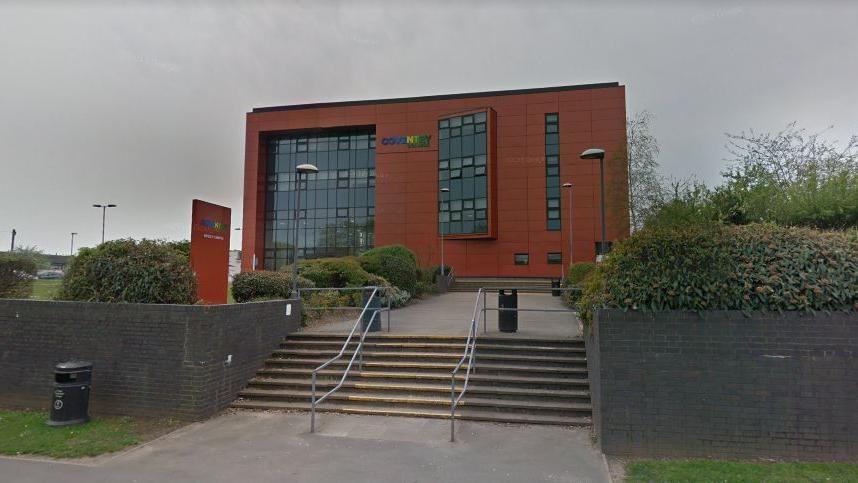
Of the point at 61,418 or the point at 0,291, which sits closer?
the point at 61,418

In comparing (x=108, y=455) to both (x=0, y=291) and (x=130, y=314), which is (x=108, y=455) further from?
(x=0, y=291)

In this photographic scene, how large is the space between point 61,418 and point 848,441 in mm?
9920

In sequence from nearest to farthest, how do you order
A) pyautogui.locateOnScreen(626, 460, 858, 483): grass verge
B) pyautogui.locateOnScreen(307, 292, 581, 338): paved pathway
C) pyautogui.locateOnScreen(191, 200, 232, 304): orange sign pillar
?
pyautogui.locateOnScreen(626, 460, 858, 483): grass verge < pyautogui.locateOnScreen(191, 200, 232, 304): orange sign pillar < pyautogui.locateOnScreen(307, 292, 581, 338): paved pathway

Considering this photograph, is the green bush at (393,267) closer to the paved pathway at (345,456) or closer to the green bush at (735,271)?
the paved pathway at (345,456)

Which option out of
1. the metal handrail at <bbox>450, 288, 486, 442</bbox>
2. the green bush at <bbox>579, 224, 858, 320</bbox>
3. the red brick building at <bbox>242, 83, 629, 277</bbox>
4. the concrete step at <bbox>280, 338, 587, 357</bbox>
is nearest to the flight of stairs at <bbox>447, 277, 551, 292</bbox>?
the red brick building at <bbox>242, 83, 629, 277</bbox>

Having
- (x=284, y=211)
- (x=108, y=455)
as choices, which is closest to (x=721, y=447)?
(x=108, y=455)

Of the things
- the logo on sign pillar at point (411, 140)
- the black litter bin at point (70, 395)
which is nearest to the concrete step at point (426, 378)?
the black litter bin at point (70, 395)

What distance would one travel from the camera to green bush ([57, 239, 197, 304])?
25.7ft

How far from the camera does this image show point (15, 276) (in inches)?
424

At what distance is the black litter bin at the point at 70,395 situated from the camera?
6.80m

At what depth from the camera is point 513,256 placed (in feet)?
119

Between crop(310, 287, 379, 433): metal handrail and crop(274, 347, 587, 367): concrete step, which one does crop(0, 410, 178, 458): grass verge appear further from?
crop(274, 347, 587, 367): concrete step

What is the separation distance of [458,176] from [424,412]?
31.1 metres

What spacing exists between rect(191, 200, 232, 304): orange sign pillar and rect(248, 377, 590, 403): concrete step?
2341mm
